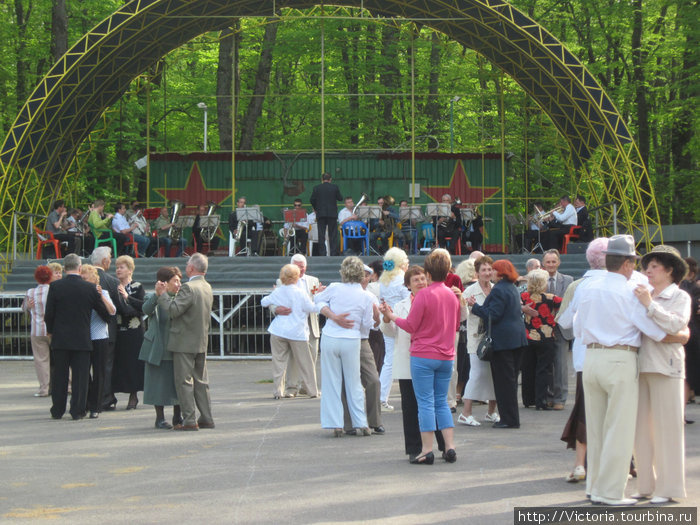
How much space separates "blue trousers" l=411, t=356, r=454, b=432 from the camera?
9516 mm

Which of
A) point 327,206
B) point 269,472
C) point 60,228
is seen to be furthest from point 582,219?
point 269,472

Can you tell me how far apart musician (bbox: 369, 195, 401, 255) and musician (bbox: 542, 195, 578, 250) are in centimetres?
359

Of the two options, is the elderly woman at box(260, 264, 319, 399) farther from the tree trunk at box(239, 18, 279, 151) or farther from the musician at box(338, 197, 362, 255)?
the tree trunk at box(239, 18, 279, 151)

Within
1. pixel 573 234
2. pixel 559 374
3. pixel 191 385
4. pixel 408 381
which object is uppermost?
pixel 573 234

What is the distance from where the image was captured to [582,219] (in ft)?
84.0

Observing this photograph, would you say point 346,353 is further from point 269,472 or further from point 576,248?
point 576,248

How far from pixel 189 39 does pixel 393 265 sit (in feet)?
52.4

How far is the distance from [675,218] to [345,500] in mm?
32259

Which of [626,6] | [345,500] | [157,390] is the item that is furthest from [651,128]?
[345,500]

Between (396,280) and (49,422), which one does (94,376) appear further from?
(396,280)

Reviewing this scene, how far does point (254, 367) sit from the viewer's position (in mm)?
19328

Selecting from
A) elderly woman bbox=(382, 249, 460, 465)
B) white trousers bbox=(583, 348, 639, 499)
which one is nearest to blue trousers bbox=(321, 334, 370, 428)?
elderly woman bbox=(382, 249, 460, 465)

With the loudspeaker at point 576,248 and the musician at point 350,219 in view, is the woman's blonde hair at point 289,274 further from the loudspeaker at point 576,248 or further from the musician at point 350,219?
the loudspeaker at point 576,248

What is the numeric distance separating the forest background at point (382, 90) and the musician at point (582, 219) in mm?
3668
